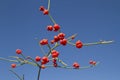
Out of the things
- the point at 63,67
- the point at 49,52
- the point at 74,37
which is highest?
the point at 74,37

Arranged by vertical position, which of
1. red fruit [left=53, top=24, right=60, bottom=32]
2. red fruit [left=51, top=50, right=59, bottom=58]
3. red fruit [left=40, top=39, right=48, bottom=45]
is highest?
red fruit [left=53, top=24, right=60, bottom=32]

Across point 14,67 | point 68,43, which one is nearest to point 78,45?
point 68,43

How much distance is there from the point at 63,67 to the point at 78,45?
0.66 metres

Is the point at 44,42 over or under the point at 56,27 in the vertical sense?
under

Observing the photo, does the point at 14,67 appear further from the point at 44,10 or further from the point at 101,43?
the point at 101,43

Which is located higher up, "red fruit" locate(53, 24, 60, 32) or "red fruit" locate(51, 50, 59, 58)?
"red fruit" locate(53, 24, 60, 32)

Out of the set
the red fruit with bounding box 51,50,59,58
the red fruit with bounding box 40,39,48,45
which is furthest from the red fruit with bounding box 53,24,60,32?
the red fruit with bounding box 51,50,59,58

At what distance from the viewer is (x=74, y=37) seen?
20.6ft

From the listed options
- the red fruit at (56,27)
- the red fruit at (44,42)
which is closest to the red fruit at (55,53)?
the red fruit at (44,42)

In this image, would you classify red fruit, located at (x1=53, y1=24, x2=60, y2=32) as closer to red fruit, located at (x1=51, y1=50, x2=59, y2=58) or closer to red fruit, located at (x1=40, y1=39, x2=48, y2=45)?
red fruit, located at (x1=40, y1=39, x2=48, y2=45)

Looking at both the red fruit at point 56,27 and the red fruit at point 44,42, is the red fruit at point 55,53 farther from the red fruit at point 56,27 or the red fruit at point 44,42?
the red fruit at point 56,27

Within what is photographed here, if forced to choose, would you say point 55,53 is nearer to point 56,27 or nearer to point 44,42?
point 44,42

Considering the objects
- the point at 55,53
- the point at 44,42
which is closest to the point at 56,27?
the point at 44,42

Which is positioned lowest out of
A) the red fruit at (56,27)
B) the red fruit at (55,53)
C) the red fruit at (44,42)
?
the red fruit at (55,53)
